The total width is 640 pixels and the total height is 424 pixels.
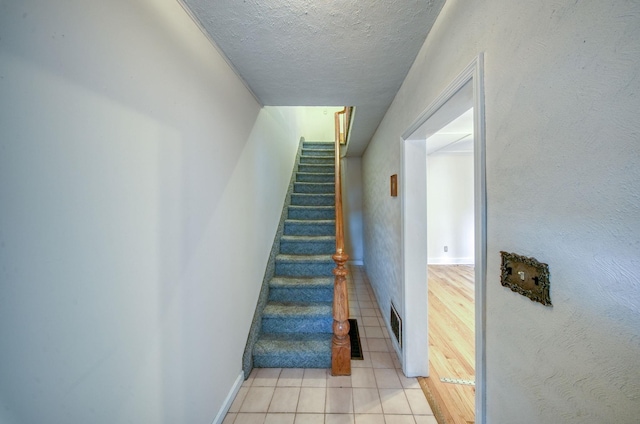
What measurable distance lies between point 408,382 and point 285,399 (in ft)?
2.91

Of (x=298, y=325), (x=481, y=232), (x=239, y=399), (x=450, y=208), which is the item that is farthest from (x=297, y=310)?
(x=450, y=208)

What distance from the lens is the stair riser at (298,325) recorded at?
6.23 feet

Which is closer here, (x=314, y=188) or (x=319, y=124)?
(x=314, y=188)

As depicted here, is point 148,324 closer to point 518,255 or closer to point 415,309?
point 518,255

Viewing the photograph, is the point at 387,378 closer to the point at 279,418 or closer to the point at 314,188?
the point at 279,418

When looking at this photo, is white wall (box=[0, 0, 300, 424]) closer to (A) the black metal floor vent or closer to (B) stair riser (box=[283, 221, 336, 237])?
(A) the black metal floor vent

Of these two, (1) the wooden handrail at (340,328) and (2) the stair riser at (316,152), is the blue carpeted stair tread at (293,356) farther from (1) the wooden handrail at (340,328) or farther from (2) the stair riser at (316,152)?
(2) the stair riser at (316,152)

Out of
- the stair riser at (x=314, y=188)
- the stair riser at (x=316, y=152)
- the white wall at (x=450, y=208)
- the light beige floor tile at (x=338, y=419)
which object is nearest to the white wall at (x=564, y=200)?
the light beige floor tile at (x=338, y=419)

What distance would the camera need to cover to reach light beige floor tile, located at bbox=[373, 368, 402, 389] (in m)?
1.57

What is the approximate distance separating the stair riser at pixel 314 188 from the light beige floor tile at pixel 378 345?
2.08 meters

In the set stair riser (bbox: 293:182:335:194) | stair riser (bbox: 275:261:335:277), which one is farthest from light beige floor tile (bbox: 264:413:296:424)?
stair riser (bbox: 293:182:335:194)

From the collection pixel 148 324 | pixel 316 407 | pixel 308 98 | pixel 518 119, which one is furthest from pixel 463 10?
pixel 316 407

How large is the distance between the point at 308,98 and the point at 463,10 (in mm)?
1199

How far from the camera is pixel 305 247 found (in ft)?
8.54
